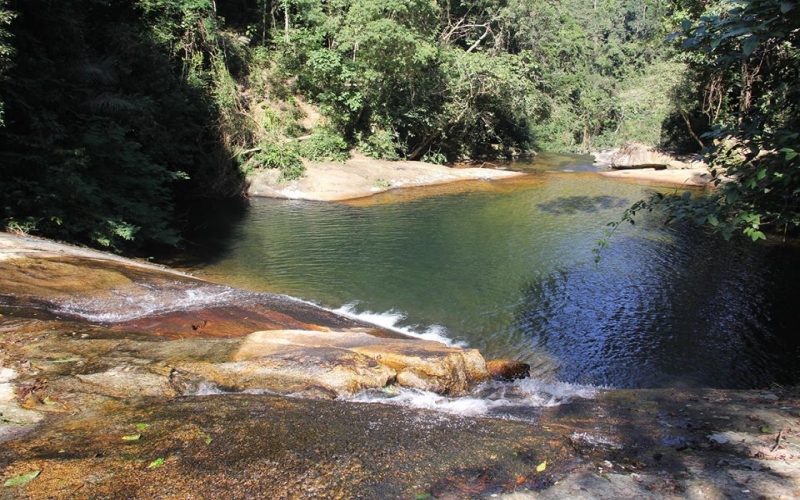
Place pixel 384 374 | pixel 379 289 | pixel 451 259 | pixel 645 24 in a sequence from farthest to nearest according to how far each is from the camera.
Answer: pixel 645 24, pixel 451 259, pixel 379 289, pixel 384 374

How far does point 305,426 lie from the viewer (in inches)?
151

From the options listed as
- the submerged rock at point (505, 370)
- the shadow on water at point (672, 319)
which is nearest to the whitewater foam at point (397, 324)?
the shadow on water at point (672, 319)

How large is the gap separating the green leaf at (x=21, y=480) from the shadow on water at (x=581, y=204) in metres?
17.0

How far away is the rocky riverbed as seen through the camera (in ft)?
10.0

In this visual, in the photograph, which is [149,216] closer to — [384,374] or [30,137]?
[30,137]

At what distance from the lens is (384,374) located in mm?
5445

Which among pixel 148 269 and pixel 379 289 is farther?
pixel 379 289

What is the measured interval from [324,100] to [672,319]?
19.3m

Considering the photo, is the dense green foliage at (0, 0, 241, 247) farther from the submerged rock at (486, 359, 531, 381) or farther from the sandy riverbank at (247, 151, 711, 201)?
the submerged rock at (486, 359, 531, 381)

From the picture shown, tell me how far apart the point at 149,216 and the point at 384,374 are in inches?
A: 344

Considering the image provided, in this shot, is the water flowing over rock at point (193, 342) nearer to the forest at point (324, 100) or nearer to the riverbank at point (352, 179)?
the forest at point (324, 100)

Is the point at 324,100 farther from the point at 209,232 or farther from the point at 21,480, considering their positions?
the point at 21,480

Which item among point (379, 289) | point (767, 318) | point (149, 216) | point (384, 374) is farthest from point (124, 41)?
point (767, 318)

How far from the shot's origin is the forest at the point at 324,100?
499cm
